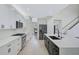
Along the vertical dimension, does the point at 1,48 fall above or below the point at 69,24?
below

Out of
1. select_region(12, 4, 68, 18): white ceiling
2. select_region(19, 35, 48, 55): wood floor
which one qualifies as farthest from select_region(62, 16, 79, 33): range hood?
select_region(19, 35, 48, 55): wood floor

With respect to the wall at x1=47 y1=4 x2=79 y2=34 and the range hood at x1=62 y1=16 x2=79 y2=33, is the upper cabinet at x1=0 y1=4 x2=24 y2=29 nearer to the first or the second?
the wall at x1=47 y1=4 x2=79 y2=34

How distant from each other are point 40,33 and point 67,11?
4.00 m

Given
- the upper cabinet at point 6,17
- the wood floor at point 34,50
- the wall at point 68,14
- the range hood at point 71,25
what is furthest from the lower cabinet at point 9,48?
the wall at point 68,14

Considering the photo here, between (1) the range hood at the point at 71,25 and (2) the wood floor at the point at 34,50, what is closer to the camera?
(2) the wood floor at the point at 34,50

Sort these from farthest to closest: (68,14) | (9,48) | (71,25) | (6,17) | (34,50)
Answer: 1. (71,25)
2. (68,14)
3. (34,50)
4. (6,17)
5. (9,48)

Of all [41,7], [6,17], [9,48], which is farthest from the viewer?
[41,7]

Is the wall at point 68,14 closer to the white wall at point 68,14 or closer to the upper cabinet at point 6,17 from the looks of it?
the white wall at point 68,14

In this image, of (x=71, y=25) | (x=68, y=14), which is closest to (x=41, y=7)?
(x=68, y=14)

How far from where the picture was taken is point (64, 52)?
2.19 meters

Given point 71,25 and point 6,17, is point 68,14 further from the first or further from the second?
point 6,17
